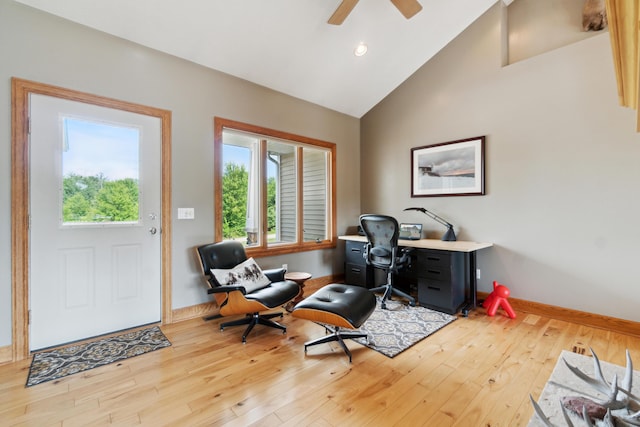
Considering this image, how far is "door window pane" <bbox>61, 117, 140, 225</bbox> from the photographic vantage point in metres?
2.47

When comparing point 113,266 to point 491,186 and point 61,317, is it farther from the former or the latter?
point 491,186

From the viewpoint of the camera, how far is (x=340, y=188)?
179 inches

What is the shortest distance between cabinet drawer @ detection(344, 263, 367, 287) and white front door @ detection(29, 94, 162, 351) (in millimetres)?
2428

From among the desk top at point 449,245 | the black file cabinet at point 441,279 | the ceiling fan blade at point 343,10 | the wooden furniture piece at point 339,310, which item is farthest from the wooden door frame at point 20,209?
the black file cabinet at point 441,279

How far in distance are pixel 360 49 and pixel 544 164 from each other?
2.42 metres

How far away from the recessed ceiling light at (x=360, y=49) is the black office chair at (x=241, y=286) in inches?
105

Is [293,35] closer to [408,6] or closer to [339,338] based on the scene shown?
[408,6]

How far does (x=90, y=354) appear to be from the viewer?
7.60 ft

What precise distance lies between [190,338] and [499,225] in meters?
3.53

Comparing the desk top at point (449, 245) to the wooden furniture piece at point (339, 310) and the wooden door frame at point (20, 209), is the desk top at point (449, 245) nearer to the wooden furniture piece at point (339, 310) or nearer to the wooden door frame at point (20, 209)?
the wooden furniture piece at point (339, 310)

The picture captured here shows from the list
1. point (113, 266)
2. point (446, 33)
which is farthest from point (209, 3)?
point (446, 33)

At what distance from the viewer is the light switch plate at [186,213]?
2990 millimetres

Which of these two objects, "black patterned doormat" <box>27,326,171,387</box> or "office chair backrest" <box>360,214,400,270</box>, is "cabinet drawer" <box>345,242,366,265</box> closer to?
"office chair backrest" <box>360,214,400,270</box>

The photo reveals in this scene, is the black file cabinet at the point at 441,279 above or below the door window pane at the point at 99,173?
below
